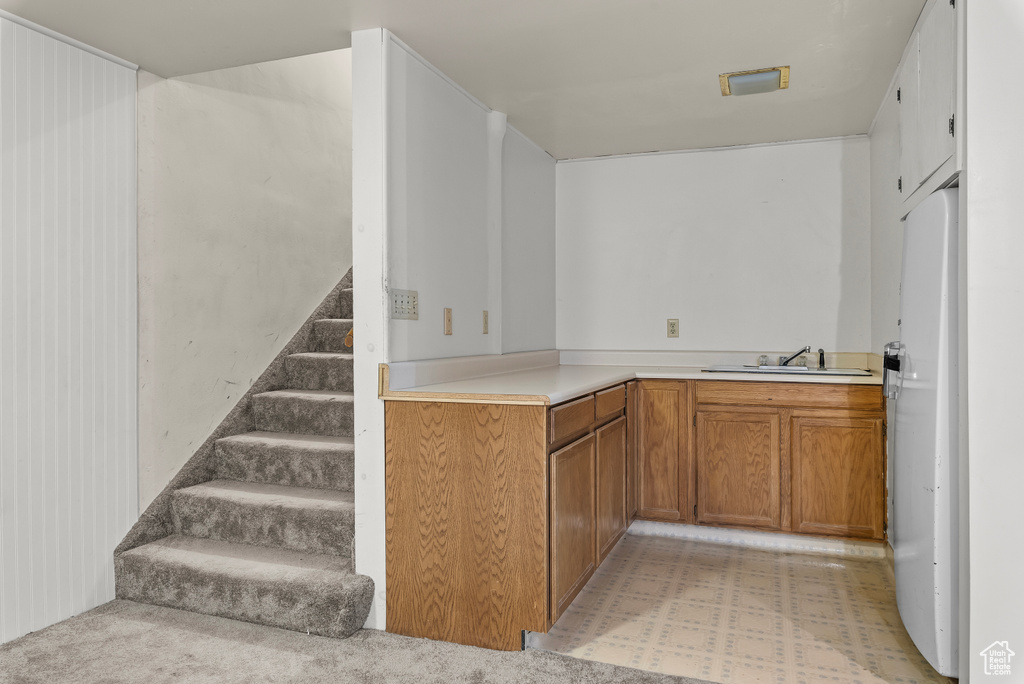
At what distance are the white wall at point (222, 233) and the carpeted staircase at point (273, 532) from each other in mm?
206

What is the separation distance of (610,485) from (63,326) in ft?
7.25

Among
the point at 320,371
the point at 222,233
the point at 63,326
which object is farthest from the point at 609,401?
the point at 63,326

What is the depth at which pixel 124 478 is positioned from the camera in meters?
2.65

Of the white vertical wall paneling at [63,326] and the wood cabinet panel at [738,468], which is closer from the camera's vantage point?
the white vertical wall paneling at [63,326]

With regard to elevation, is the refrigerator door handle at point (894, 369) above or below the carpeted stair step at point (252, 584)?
above

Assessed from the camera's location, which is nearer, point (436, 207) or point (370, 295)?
point (370, 295)

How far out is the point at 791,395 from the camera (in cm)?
327

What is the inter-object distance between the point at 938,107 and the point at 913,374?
814mm

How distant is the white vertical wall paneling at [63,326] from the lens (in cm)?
223

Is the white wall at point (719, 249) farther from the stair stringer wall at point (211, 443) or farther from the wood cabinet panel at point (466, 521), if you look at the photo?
the wood cabinet panel at point (466, 521)

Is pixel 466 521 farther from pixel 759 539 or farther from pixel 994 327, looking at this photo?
pixel 759 539

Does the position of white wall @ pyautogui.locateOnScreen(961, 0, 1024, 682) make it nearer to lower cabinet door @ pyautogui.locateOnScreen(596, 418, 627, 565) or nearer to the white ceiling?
the white ceiling

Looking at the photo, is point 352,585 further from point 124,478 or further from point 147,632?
point 124,478

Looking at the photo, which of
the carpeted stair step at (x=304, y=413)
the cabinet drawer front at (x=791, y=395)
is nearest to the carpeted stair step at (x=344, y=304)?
the carpeted stair step at (x=304, y=413)
